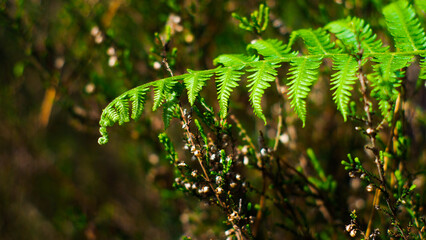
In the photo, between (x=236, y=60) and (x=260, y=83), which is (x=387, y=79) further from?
(x=236, y=60)

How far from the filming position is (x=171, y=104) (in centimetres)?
126

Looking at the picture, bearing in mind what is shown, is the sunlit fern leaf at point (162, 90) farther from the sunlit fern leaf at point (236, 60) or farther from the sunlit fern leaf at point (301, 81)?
the sunlit fern leaf at point (301, 81)

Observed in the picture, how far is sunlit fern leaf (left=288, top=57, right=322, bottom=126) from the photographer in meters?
1.17

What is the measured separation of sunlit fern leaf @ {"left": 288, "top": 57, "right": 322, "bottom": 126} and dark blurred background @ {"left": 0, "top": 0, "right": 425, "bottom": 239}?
833 millimetres

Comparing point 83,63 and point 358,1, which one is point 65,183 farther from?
point 358,1

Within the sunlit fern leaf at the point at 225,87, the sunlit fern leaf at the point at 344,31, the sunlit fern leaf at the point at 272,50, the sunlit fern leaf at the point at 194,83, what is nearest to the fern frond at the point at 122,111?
the sunlit fern leaf at the point at 194,83

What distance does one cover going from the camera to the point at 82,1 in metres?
2.90

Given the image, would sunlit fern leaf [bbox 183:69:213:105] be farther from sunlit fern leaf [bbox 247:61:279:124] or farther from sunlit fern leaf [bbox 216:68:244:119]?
sunlit fern leaf [bbox 247:61:279:124]

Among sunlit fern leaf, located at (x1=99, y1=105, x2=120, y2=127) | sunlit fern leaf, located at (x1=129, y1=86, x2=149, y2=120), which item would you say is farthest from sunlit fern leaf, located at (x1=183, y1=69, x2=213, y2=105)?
sunlit fern leaf, located at (x1=99, y1=105, x2=120, y2=127)

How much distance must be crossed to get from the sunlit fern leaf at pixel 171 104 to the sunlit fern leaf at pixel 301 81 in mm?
452

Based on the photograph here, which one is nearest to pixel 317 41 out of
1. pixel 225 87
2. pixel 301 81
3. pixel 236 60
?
pixel 301 81

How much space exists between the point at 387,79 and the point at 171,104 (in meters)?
0.81

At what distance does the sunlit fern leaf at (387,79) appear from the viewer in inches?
42.8

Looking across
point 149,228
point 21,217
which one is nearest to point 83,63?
point 149,228
